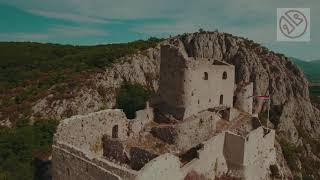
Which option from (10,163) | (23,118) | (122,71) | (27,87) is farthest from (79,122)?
(122,71)

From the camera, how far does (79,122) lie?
1067 inches

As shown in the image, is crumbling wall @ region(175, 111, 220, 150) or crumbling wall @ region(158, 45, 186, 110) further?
crumbling wall @ region(158, 45, 186, 110)

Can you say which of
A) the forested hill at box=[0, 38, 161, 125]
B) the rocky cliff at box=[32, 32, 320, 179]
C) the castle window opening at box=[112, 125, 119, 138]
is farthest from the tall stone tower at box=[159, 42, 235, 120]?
the rocky cliff at box=[32, 32, 320, 179]

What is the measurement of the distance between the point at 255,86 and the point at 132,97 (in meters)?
34.3

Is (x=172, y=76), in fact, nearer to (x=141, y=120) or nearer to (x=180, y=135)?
(x=141, y=120)

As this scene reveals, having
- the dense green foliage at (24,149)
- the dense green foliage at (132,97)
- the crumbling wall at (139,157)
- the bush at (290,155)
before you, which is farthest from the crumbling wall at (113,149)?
the bush at (290,155)

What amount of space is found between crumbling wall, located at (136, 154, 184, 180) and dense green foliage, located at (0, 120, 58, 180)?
830 inches

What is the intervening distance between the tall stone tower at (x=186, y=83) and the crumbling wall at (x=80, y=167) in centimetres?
1477

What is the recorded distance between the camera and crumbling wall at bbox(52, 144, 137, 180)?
19.8m

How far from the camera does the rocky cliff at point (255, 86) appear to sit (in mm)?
91438

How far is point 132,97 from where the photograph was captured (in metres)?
98.4

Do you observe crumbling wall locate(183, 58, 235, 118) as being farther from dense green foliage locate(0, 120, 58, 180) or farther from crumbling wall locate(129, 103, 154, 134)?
dense green foliage locate(0, 120, 58, 180)

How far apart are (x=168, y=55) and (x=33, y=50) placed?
11998 centimetres

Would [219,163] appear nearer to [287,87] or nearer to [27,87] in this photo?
[27,87]
